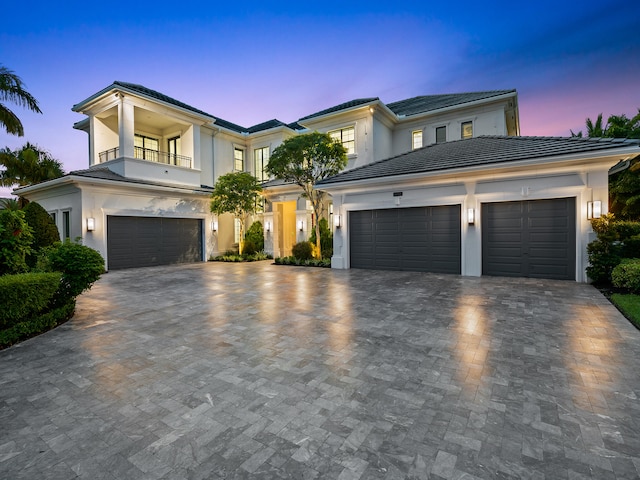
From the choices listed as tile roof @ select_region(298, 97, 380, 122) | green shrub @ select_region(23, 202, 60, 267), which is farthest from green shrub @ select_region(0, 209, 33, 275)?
tile roof @ select_region(298, 97, 380, 122)

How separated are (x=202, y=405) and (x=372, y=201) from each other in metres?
10.6

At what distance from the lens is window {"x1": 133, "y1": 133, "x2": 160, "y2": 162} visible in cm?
1759

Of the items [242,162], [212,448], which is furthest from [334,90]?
[212,448]

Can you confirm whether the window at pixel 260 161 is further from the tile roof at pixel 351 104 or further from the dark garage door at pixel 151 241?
the dark garage door at pixel 151 241

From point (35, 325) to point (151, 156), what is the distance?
15.6 metres

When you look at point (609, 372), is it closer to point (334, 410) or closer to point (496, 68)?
point (334, 410)

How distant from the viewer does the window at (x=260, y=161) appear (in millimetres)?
20766

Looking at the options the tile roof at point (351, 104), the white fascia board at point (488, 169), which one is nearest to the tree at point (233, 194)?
the white fascia board at point (488, 169)

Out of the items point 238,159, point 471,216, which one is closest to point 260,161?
point 238,159

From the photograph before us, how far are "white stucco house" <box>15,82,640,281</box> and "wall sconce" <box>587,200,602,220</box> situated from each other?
5cm

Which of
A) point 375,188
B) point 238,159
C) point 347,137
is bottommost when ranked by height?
point 375,188

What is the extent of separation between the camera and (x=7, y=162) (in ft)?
54.9

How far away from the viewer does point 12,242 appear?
562 centimetres

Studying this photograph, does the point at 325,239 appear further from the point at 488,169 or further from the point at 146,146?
the point at 146,146
